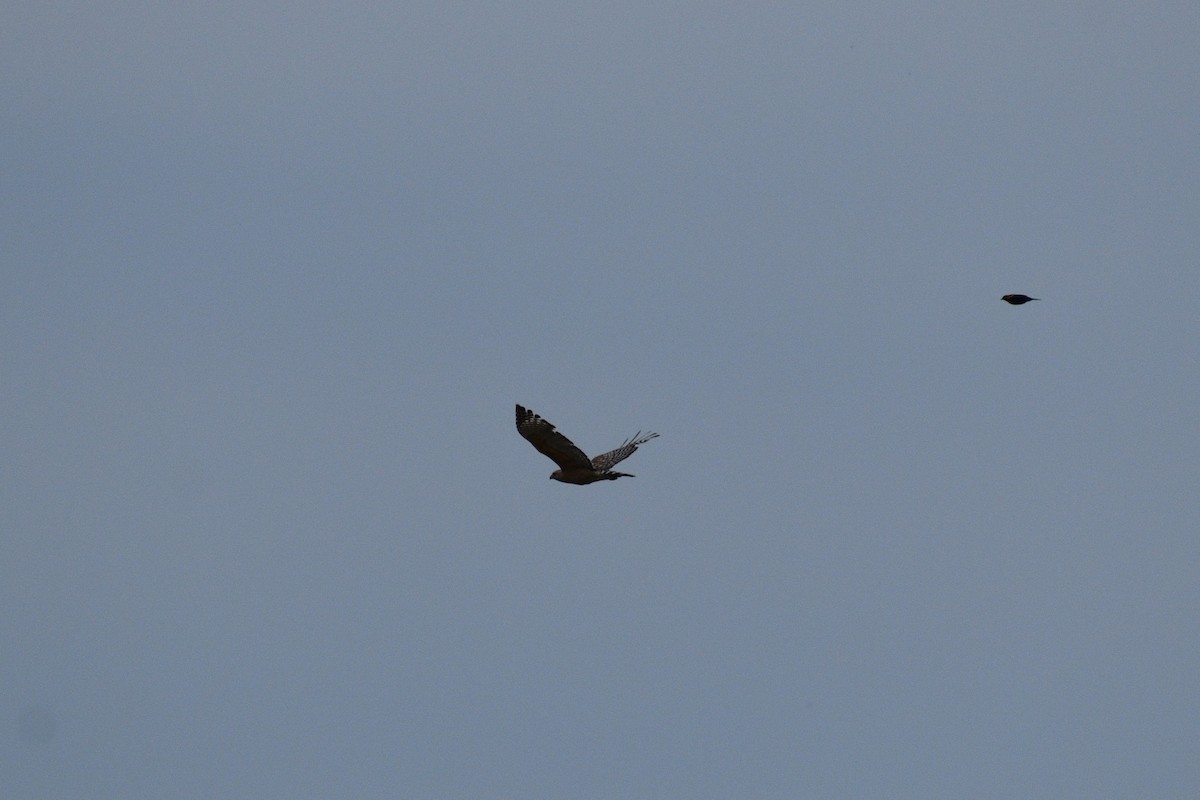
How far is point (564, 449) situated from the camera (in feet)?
130

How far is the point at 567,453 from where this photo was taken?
3997cm

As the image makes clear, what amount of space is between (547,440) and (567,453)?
0.69 meters

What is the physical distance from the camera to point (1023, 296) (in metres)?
36.0

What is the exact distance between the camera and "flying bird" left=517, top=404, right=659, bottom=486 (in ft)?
129

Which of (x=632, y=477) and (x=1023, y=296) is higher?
(x=1023, y=296)

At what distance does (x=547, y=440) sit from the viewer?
39.7 metres

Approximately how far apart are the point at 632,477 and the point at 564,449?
6.39ft

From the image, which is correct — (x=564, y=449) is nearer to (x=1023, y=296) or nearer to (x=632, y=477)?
(x=632, y=477)

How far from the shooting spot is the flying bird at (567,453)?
1549 inches

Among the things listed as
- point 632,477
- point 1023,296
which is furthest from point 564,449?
point 1023,296

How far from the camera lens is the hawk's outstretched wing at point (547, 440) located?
129ft

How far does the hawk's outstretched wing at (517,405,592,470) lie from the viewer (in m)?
39.2

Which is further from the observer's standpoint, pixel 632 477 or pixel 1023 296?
pixel 632 477

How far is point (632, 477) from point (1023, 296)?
429 inches
